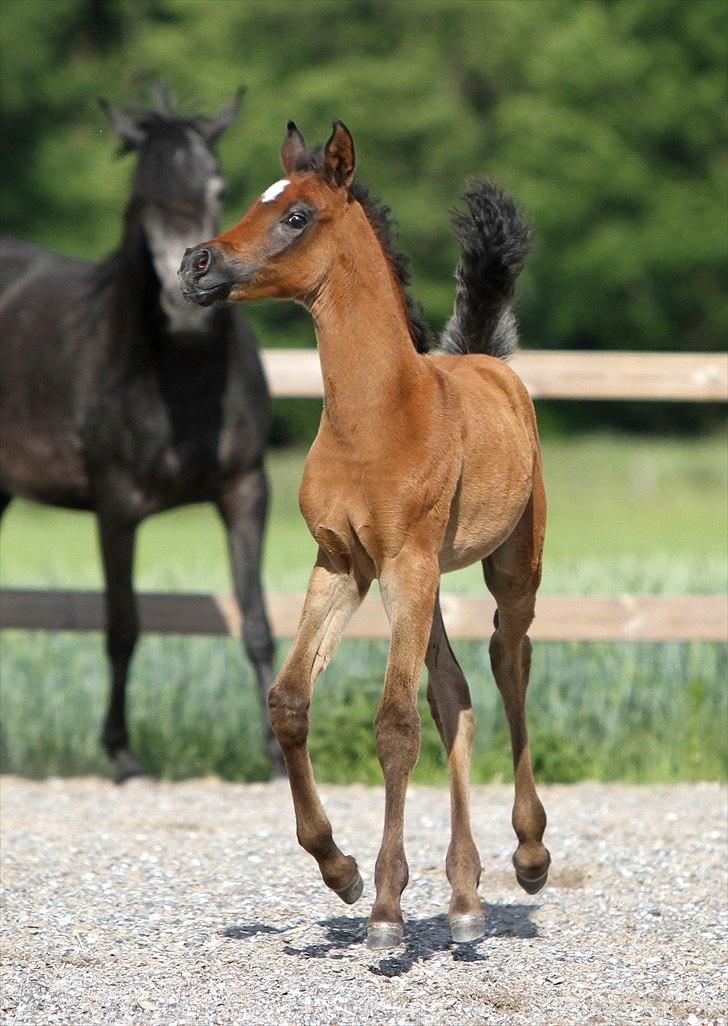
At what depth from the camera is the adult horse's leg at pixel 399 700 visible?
137 inches

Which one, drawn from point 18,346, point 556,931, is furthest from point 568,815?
point 18,346

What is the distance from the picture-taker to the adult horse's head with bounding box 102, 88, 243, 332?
21.2 feet

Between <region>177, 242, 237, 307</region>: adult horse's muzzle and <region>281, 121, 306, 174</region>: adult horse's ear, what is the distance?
0.34 meters

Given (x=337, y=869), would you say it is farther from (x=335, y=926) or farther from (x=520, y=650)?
(x=520, y=650)

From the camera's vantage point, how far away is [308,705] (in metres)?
3.55

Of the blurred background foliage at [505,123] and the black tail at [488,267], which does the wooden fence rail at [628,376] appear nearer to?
the black tail at [488,267]

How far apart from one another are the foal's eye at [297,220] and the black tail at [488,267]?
0.95m

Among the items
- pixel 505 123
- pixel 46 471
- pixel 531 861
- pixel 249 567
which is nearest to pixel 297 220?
pixel 531 861

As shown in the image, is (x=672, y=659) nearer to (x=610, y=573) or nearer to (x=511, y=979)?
(x=610, y=573)

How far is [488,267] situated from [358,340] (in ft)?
2.86

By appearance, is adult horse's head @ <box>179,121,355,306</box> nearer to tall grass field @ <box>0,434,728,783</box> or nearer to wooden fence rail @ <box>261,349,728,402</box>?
wooden fence rail @ <box>261,349,728,402</box>

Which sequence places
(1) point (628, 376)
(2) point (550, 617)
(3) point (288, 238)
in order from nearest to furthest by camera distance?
1. (3) point (288, 238)
2. (2) point (550, 617)
3. (1) point (628, 376)

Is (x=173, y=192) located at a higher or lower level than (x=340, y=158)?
higher

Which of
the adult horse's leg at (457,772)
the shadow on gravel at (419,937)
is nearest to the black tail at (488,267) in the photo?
the adult horse's leg at (457,772)
